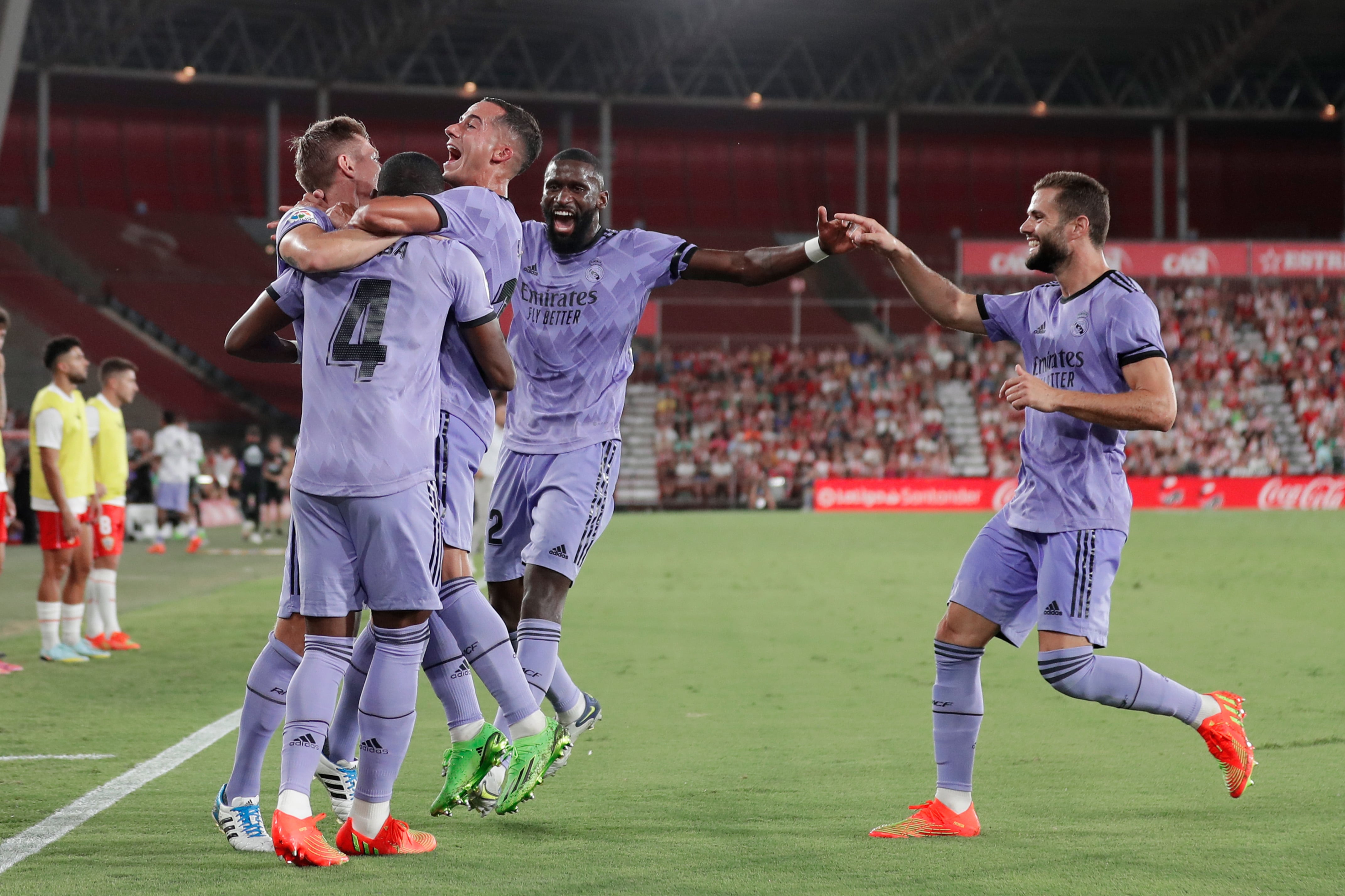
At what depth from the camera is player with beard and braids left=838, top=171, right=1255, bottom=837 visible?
16.0ft

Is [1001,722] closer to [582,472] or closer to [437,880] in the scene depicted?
[582,472]

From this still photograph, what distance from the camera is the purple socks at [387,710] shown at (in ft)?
14.2

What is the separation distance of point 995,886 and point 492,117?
318cm

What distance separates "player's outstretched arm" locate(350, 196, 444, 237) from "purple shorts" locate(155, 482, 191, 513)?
58.0 feet

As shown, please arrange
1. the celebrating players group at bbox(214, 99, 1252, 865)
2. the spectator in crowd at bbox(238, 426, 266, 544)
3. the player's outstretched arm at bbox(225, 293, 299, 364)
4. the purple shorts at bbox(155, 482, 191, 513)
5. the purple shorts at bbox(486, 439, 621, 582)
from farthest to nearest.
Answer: the spectator in crowd at bbox(238, 426, 266, 544), the purple shorts at bbox(155, 482, 191, 513), the purple shorts at bbox(486, 439, 621, 582), the player's outstretched arm at bbox(225, 293, 299, 364), the celebrating players group at bbox(214, 99, 1252, 865)

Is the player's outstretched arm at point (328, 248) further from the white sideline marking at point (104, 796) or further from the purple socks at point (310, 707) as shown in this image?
the white sideline marking at point (104, 796)

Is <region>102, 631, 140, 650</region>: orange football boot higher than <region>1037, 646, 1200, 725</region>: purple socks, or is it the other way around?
<region>1037, 646, 1200, 725</region>: purple socks

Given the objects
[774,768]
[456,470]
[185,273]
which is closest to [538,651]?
[456,470]

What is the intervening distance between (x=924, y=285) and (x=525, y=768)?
2462 mm

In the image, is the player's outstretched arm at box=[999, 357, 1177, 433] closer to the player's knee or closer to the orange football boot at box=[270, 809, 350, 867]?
the player's knee

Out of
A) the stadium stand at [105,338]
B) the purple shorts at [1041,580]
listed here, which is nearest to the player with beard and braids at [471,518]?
the purple shorts at [1041,580]

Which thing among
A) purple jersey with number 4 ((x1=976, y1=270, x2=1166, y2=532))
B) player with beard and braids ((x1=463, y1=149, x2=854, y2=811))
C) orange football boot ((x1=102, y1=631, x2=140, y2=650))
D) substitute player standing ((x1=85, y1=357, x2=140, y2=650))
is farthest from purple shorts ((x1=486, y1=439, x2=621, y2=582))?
orange football boot ((x1=102, y1=631, x2=140, y2=650))

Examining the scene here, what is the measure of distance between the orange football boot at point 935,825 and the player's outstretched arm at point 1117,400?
1440mm

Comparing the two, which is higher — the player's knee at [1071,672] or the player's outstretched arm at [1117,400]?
the player's outstretched arm at [1117,400]
